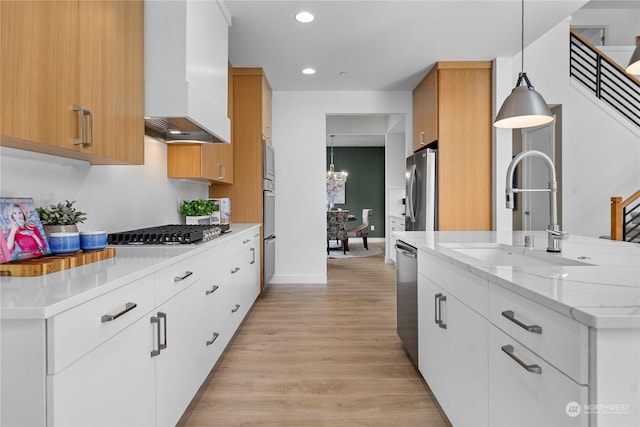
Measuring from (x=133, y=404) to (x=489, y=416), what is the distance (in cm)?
119

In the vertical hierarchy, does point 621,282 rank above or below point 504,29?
below

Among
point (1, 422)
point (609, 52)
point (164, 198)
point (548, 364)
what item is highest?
point (609, 52)

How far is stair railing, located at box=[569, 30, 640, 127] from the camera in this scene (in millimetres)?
5617

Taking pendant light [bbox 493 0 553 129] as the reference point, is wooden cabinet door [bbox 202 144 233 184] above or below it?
below

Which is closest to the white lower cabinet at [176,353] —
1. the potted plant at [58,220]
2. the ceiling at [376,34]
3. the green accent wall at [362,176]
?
the potted plant at [58,220]

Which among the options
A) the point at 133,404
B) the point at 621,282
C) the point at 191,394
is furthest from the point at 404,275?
the point at 133,404

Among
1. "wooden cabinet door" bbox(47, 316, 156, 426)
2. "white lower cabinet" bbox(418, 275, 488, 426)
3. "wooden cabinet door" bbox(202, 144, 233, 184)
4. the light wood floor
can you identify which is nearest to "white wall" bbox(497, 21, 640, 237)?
the light wood floor

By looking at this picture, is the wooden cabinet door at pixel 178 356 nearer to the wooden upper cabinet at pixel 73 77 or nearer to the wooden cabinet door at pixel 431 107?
the wooden upper cabinet at pixel 73 77

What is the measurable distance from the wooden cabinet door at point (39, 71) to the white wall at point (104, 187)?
1.16 ft

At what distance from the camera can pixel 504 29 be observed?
3457 millimetres

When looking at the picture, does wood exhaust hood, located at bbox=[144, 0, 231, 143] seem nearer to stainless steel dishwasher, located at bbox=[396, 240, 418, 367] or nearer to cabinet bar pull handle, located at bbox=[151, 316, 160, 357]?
cabinet bar pull handle, located at bbox=[151, 316, 160, 357]

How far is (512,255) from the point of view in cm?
199

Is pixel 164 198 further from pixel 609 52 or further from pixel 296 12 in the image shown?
pixel 609 52

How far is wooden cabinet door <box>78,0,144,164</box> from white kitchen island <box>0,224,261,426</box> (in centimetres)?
52
